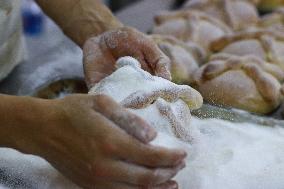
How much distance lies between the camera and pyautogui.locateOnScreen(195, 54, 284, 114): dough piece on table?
1.45 metres

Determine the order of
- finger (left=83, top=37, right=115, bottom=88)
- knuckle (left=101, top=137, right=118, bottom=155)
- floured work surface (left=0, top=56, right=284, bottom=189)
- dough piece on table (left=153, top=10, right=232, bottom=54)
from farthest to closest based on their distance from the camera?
1. dough piece on table (left=153, top=10, right=232, bottom=54)
2. finger (left=83, top=37, right=115, bottom=88)
3. floured work surface (left=0, top=56, right=284, bottom=189)
4. knuckle (left=101, top=137, right=118, bottom=155)

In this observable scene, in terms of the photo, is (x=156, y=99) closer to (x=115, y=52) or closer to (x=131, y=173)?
(x=131, y=173)

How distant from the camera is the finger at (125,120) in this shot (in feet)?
2.63

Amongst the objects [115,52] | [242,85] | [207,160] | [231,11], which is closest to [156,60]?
[115,52]

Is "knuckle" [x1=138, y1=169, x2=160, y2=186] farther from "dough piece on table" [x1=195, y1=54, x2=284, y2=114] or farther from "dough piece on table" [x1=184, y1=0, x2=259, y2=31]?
"dough piece on table" [x1=184, y1=0, x2=259, y2=31]

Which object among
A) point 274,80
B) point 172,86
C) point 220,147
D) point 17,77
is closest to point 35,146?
point 172,86

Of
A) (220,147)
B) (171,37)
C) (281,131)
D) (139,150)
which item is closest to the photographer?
(139,150)

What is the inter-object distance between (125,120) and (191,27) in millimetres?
1051

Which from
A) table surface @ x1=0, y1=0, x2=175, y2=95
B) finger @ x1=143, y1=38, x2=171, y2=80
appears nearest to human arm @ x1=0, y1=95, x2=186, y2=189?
finger @ x1=143, y1=38, x2=171, y2=80

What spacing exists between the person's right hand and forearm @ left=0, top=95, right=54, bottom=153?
0.01 meters

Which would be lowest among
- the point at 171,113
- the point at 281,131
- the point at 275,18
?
the point at 275,18

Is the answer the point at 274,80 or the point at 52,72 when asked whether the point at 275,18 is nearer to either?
the point at 274,80

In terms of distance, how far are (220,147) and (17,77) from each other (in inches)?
28.3

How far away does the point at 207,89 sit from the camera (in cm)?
148
